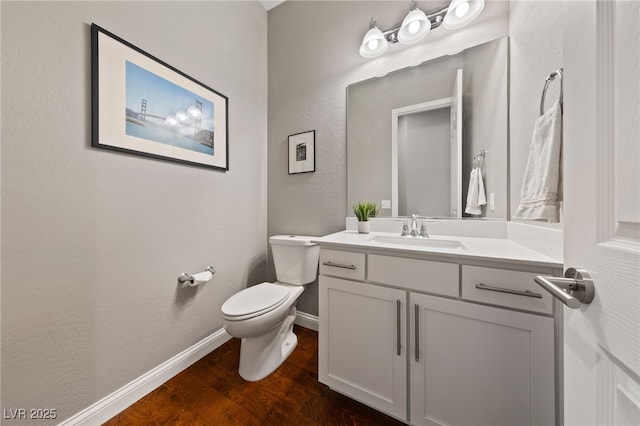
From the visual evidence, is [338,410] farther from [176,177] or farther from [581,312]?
[176,177]

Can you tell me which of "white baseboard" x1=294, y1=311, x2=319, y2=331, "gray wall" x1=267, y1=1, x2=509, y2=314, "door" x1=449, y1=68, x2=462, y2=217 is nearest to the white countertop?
"door" x1=449, y1=68, x2=462, y2=217

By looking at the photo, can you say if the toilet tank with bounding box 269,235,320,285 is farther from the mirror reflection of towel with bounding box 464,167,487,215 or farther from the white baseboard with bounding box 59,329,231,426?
the mirror reflection of towel with bounding box 464,167,487,215

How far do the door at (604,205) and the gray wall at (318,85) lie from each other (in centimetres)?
131

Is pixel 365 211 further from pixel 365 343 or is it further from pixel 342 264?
pixel 365 343

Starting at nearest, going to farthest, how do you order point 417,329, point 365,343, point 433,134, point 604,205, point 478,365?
point 604,205 < point 478,365 < point 417,329 < point 365,343 < point 433,134

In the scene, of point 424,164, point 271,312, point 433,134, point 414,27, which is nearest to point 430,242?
point 424,164

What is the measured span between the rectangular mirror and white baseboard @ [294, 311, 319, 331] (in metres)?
0.96

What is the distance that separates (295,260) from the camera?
167 cm

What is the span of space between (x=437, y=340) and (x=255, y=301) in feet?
3.23

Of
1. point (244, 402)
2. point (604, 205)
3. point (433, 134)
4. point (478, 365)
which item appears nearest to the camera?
point (604, 205)

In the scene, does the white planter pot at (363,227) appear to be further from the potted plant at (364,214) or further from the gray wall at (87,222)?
the gray wall at (87,222)

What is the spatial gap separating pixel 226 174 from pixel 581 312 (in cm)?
181

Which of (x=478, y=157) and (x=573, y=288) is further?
(x=478, y=157)

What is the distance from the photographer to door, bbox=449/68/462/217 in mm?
1343
